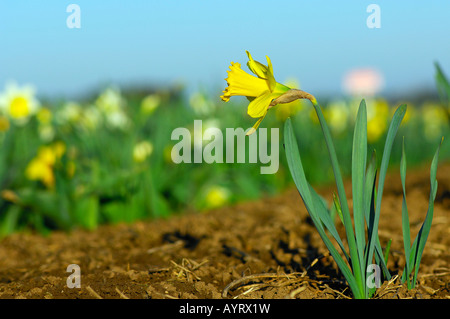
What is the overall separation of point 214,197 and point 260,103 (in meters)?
2.31

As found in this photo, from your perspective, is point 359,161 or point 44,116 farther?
point 44,116

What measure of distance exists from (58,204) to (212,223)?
101 cm

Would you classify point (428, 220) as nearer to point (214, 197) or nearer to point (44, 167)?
point (214, 197)

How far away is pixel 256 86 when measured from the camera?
1.12m

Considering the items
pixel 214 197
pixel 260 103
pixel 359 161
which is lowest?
pixel 214 197

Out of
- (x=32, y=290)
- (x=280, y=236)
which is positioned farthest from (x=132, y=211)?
(x=32, y=290)

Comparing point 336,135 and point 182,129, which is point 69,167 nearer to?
point 182,129

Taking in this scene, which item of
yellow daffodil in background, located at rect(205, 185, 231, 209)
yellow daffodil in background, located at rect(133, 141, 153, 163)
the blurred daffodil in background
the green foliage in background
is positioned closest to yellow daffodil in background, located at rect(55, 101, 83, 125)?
the green foliage in background

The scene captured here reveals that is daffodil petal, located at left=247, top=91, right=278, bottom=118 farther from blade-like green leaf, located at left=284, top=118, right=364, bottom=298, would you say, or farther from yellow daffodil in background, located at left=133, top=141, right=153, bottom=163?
yellow daffodil in background, located at left=133, top=141, right=153, bottom=163

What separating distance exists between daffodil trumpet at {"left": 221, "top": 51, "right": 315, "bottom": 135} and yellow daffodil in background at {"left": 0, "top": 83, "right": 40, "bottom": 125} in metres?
2.95

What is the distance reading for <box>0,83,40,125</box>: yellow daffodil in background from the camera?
12.2ft

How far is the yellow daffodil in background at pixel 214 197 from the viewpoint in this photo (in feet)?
11.1

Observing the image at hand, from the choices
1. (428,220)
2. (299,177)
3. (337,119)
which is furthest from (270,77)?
(337,119)

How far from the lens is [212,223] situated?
2.27 metres
